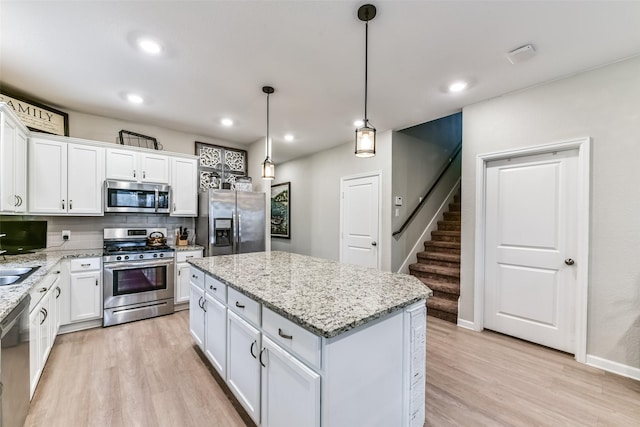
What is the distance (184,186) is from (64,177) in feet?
4.28

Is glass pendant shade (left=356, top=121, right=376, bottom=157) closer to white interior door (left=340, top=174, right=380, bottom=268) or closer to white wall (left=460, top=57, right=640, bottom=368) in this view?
white wall (left=460, top=57, right=640, bottom=368)

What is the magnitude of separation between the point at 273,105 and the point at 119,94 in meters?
1.69

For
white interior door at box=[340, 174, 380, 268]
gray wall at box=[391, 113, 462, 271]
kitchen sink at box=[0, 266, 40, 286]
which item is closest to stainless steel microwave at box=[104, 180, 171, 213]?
kitchen sink at box=[0, 266, 40, 286]

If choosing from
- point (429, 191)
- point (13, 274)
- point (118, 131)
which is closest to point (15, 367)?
point (13, 274)

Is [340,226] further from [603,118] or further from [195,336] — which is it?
[603,118]

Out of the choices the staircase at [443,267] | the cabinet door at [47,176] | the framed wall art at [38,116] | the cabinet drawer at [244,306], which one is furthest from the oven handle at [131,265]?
the staircase at [443,267]

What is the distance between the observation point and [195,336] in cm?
257

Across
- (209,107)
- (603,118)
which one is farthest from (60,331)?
(603,118)

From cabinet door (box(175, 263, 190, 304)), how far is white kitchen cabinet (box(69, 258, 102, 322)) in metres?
0.81

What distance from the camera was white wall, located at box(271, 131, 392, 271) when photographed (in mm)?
4207

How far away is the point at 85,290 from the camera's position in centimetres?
307

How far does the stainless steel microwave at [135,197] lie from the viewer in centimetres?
343

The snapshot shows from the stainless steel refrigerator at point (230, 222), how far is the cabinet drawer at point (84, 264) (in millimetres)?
1240

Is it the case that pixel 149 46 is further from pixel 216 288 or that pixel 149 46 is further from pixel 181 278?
pixel 181 278
